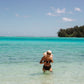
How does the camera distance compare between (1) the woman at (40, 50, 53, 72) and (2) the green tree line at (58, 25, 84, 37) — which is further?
(2) the green tree line at (58, 25, 84, 37)

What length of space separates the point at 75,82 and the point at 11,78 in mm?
2845

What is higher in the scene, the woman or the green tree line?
the green tree line

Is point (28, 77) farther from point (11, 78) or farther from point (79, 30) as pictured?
point (79, 30)

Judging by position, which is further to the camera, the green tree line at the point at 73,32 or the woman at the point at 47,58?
the green tree line at the point at 73,32

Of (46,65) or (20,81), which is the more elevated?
(46,65)

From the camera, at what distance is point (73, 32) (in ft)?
556

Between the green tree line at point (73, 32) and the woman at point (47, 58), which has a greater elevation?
the green tree line at point (73, 32)

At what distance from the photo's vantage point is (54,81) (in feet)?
23.1

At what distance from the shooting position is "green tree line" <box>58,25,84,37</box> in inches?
6166

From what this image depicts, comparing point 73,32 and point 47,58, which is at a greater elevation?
point 73,32

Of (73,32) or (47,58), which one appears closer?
(47,58)

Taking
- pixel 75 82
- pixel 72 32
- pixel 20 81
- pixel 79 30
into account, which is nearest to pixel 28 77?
pixel 20 81

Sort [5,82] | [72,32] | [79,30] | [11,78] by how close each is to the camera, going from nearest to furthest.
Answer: [5,82] < [11,78] < [79,30] < [72,32]

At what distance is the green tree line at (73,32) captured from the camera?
157 meters
